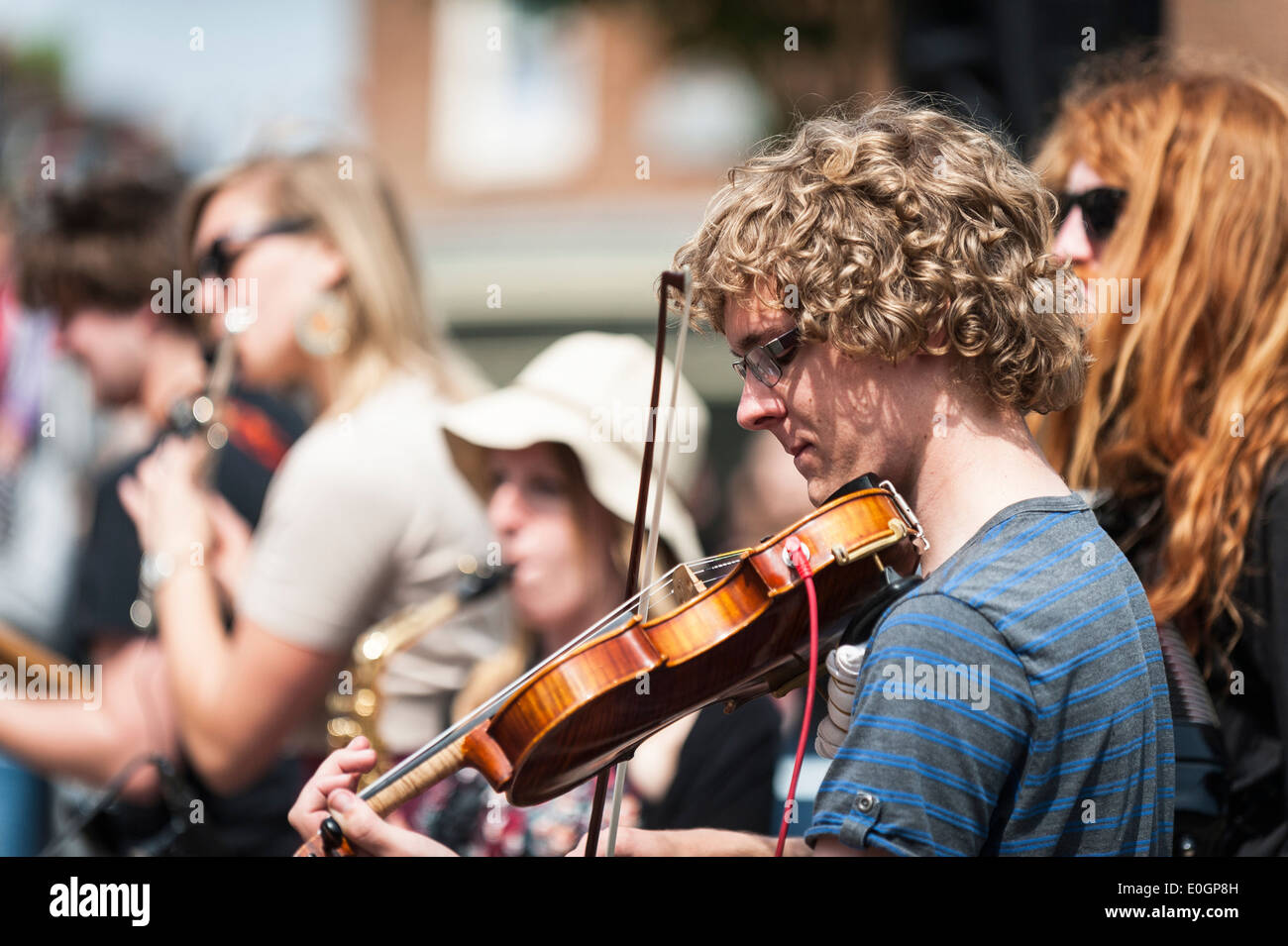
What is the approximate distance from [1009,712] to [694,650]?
1.24 feet

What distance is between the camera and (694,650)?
1.62 meters

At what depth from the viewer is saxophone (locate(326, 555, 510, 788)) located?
3.13 m

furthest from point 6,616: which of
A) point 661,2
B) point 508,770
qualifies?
point 661,2

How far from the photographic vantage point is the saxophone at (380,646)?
10.3 feet

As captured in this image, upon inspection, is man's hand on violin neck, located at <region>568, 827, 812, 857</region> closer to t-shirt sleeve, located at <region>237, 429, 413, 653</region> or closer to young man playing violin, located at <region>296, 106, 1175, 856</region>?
young man playing violin, located at <region>296, 106, 1175, 856</region>

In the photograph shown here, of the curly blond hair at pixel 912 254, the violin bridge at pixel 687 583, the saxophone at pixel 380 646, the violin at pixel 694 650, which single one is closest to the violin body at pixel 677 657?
the violin at pixel 694 650

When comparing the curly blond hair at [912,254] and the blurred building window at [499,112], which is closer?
the curly blond hair at [912,254]

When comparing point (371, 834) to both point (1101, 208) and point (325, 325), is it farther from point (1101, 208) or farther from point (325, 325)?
point (325, 325)

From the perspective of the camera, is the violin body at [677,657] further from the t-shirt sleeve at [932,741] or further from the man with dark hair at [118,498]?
the man with dark hair at [118,498]

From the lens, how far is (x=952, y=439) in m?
1.64

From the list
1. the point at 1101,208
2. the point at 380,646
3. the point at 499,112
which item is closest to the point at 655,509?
the point at 1101,208

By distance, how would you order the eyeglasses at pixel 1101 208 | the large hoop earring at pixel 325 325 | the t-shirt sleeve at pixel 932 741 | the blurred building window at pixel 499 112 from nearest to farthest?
1. the t-shirt sleeve at pixel 932 741
2. the eyeglasses at pixel 1101 208
3. the large hoop earring at pixel 325 325
4. the blurred building window at pixel 499 112
